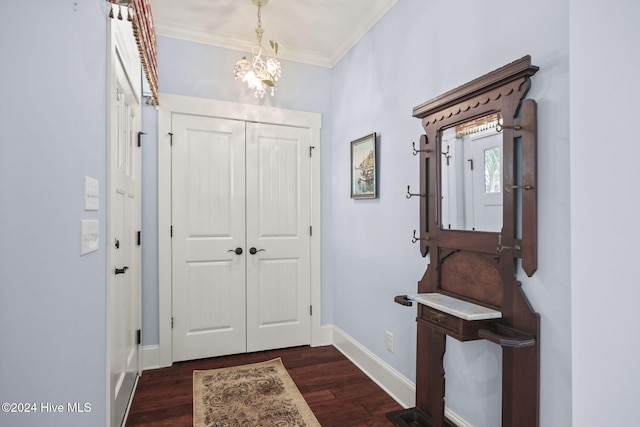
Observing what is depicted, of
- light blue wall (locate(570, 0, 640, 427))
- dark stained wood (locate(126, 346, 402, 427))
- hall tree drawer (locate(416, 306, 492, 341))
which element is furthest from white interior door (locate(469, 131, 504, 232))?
dark stained wood (locate(126, 346, 402, 427))

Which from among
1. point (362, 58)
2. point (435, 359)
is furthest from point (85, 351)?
point (362, 58)

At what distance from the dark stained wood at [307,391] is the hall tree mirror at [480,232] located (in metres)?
0.37

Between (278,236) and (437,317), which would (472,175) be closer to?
(437,317)

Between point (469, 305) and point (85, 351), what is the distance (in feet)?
5.27

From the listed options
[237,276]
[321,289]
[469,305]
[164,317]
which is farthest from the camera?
[321,289]

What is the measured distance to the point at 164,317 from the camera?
2893 mm

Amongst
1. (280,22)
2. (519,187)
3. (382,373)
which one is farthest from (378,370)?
(280,22)

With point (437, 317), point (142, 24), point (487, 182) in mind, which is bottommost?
point (437, 317)

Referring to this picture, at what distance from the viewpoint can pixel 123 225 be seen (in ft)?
7.11

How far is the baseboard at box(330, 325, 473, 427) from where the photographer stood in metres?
2.21

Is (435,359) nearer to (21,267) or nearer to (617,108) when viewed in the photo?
(617,108)

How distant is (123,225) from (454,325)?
194 centimetres

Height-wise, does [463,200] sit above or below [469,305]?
above

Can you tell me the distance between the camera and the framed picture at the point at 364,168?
2.67 metres
